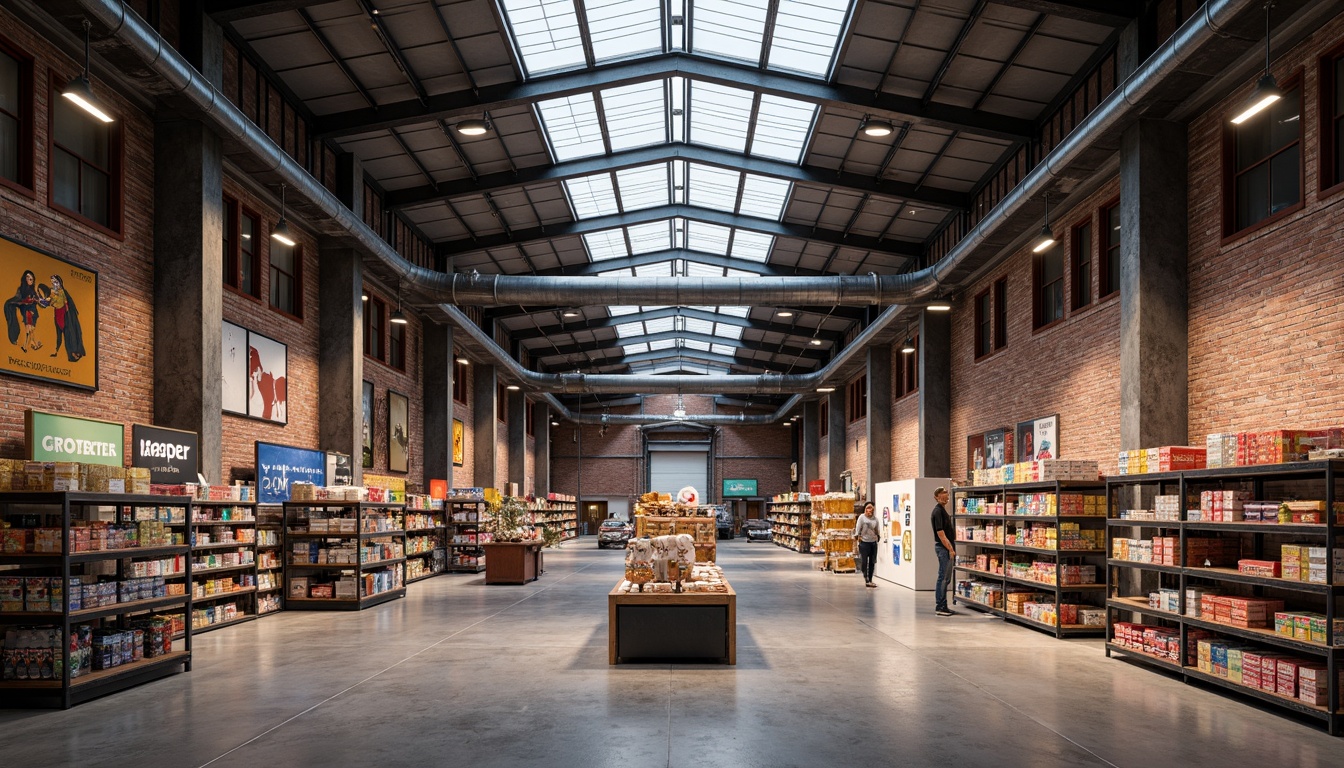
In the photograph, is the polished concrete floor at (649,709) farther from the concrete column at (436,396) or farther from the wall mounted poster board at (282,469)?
the concrete column at (436,396)

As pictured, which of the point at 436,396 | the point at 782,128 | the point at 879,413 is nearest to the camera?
the point at 782,128

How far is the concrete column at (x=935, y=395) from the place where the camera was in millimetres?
19953

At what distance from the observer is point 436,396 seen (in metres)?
22.8

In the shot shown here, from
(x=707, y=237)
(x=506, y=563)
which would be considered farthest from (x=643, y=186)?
(x=506, y=563)

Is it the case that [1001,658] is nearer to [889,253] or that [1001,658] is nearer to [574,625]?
[574,625]

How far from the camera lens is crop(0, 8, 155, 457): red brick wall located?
898 cm

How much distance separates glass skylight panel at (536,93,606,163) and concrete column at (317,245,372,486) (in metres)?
4.06

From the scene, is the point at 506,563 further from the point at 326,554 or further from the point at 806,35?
the point at 806,35

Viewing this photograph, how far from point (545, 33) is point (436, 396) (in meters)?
11.6

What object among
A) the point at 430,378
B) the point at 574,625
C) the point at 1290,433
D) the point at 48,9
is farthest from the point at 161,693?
the point at 430,378

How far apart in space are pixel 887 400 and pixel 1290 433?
17.7 metres

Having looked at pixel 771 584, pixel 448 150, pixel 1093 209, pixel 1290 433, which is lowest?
pixel 771 584

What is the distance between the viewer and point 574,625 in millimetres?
12367

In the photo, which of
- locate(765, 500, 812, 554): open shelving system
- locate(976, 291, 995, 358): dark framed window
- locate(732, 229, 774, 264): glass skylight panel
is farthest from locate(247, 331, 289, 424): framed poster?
locate(765, 500, 812, 554): open shelving system
